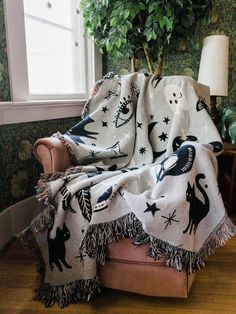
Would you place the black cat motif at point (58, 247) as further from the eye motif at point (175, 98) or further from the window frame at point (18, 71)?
the eye motif at point (175, 98)

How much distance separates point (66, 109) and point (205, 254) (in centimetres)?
138

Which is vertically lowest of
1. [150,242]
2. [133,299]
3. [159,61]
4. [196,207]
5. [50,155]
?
[133,299]

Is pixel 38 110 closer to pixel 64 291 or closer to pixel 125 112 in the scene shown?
pixel 125 112

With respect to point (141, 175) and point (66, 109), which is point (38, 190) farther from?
point (66, 109)

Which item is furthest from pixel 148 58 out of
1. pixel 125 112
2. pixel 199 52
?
pixel 125 112

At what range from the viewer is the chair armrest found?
1.35 m

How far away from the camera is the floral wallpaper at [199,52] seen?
87.9 inches

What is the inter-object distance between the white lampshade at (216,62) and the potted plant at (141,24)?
22 centimetres

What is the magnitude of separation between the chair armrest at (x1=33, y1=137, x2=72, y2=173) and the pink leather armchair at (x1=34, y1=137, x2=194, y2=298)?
469 mm

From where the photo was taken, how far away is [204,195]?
3.84 ft

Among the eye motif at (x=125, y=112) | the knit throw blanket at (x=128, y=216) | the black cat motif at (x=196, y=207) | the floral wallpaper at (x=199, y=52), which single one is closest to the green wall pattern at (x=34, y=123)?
the floral wallpaper at (x=199, y=52)

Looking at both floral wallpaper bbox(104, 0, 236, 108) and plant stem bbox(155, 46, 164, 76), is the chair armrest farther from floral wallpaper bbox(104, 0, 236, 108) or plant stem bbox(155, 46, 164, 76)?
floral wallpaper bbox(104, 0, 236, 108)

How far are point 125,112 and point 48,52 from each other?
0.80 meters

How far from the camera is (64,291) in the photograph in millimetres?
1199
